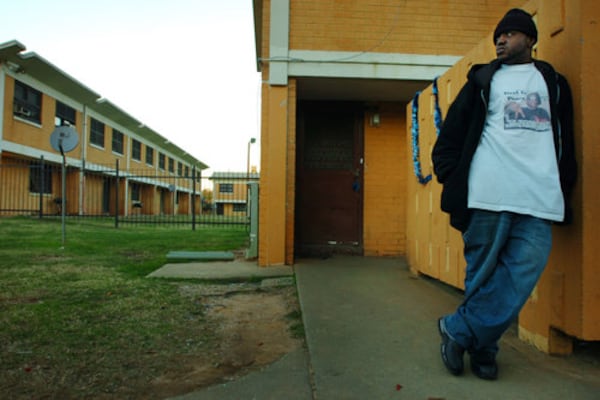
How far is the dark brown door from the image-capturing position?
23.6ft

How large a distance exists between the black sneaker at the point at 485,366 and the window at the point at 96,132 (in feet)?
90.4

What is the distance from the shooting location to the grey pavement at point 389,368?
1981 millimetres

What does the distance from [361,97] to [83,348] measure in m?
5.51

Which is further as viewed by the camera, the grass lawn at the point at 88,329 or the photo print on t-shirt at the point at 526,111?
the grass lawn at the point at 88,329

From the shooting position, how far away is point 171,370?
2510 mm

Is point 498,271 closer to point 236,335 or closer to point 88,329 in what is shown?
point 236,335

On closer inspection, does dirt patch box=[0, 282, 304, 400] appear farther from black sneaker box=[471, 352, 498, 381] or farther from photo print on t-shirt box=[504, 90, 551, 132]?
photo print on t-shirt box=[504, 90, 551, 132]

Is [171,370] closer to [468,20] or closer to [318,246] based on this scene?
[318,246]

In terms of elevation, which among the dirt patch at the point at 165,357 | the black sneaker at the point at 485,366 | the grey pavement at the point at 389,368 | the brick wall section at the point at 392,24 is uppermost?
the brick wall section at the point at 392,24

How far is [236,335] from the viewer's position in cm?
321

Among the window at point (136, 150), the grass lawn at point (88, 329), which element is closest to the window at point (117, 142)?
the window at point (136, 150)

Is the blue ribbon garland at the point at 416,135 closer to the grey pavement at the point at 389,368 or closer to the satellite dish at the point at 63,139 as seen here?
the grey pavement at the point at 389,368

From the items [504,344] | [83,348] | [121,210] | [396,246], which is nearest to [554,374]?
[504,344]

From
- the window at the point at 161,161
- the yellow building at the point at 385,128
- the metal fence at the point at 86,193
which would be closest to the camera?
Answer: the yellow building at the point at 385,128
